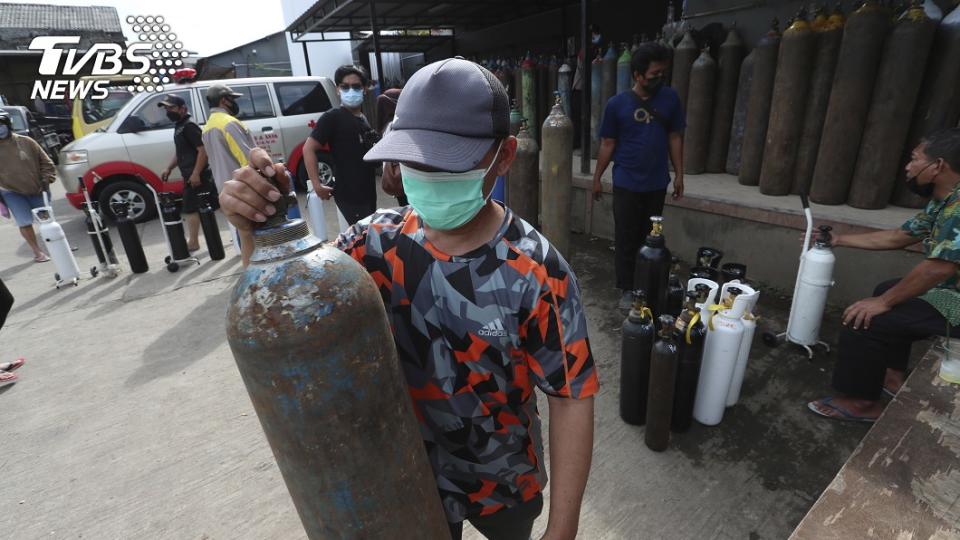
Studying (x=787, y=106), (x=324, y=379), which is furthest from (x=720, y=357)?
(x=787, y=106)

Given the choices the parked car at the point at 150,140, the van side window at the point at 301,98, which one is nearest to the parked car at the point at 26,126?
the parked car at the point at 150,140

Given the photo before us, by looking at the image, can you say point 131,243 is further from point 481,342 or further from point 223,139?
point 481,342

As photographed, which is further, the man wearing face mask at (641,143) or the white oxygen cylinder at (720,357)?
the man wearing face mask at (641,143)

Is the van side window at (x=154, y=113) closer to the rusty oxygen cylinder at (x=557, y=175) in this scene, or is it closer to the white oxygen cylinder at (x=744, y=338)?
the rusty oxygen cylinder at (x=557, y=175)

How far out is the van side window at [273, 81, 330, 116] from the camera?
8219 mm

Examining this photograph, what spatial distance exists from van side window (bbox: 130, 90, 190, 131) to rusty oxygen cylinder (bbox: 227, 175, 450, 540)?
7.94 m

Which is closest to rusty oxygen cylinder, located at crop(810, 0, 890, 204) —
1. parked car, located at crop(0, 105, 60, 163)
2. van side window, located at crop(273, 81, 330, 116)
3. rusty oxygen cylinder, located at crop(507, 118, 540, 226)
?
rusty oxygen cylinder, located at crop(507, 118, 540, 226)

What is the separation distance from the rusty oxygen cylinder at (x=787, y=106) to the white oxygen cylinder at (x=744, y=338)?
93.5 inches

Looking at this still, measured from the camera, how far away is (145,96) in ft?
23.6

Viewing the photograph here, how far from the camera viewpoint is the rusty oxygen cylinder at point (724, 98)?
16.1 ft

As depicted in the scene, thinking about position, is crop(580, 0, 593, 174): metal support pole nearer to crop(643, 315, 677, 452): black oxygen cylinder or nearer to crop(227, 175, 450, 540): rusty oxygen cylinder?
crop(643, 315, 677, 452): black oxygen cylinder

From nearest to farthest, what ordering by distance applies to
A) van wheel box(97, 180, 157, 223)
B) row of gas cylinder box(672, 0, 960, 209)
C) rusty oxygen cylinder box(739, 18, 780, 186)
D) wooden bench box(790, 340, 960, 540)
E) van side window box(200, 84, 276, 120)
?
1. wooden bench box(790, 340, 960, 540)
2. row of gas cylinder box(672, 0, 960, 209)
3. rusty oxygen cylinder box(739, 18, 780, 186)
4. van wheel box(97, 180, 157, 223)
5. van side window box(200, 84, 276, 120)

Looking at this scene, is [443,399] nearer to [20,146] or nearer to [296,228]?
[296,228]

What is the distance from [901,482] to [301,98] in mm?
9044
